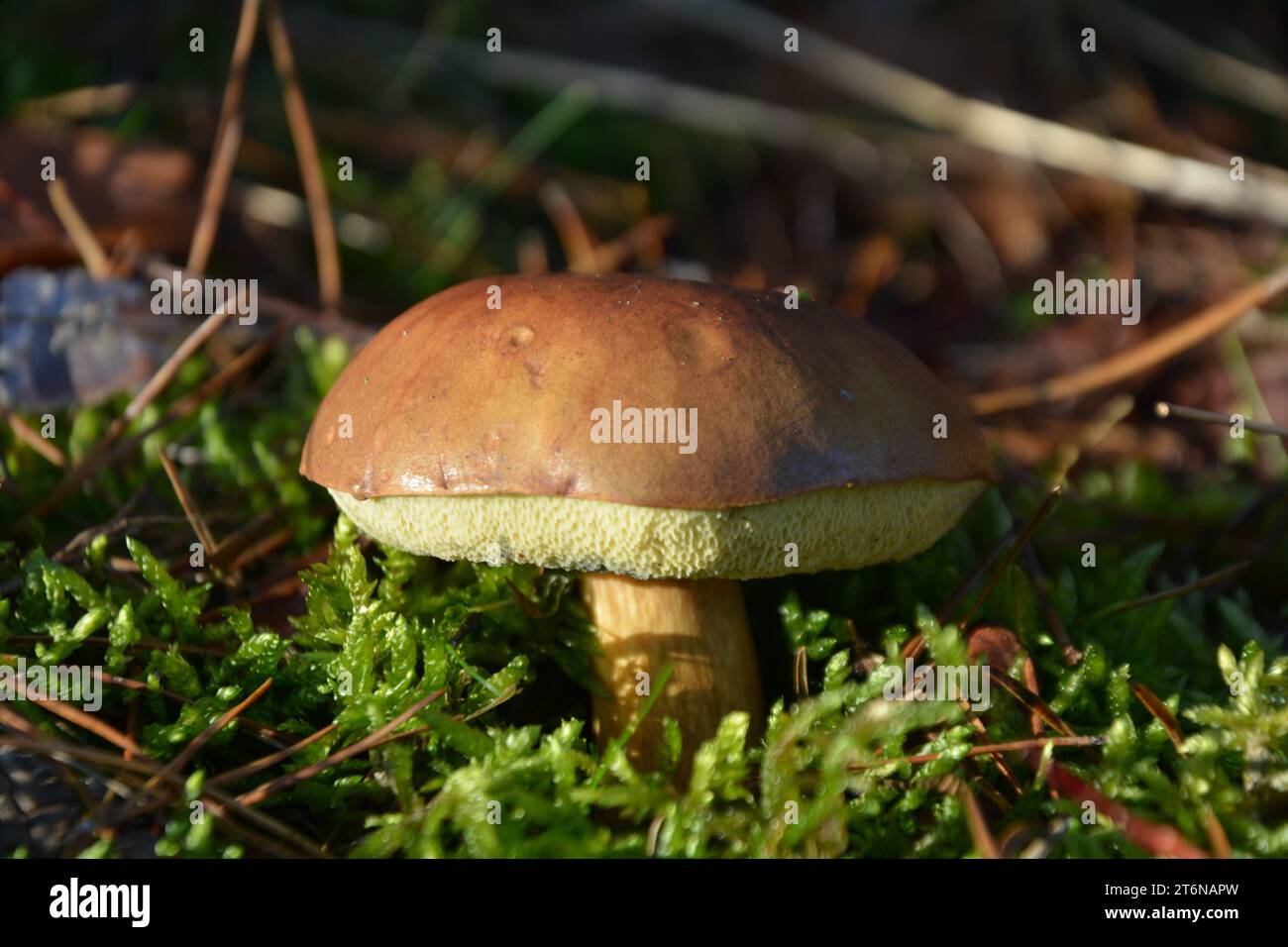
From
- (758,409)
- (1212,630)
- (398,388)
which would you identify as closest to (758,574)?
(758,409)

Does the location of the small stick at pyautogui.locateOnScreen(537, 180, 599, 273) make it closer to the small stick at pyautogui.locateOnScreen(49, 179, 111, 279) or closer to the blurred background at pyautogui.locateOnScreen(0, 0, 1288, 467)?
the blurred background at pyautogui.locateOnScreen(0, 0, 1288, 467)

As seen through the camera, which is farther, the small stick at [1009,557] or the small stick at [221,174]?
the small stick at [221,174]

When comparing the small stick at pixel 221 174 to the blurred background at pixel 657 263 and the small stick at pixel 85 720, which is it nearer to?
the blurred background at pixel 657 263

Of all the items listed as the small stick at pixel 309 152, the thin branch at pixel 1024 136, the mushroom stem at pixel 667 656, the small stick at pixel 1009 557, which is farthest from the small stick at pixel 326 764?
the thin branch at pixel 1024 136

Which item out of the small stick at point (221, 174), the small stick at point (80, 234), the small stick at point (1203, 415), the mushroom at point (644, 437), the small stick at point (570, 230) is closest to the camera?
the mushroom at point (644, 437)

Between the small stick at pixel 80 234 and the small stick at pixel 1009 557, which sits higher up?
the small stick at pixel 80 234

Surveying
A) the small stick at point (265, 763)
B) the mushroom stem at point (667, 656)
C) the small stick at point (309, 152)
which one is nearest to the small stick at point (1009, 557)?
the mushroom stem at point (667, 656)

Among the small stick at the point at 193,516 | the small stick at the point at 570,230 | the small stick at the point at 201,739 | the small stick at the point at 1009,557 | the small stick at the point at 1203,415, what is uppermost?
the small stick at the point at 570,230

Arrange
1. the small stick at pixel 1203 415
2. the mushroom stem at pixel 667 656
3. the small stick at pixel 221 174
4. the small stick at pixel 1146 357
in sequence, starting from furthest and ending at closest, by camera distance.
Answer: the small stick at pixel 221 174, the small stick at pixel 1146 357, the small stick at pixel 1203 415, the mushroom stem at pixel 667 656
